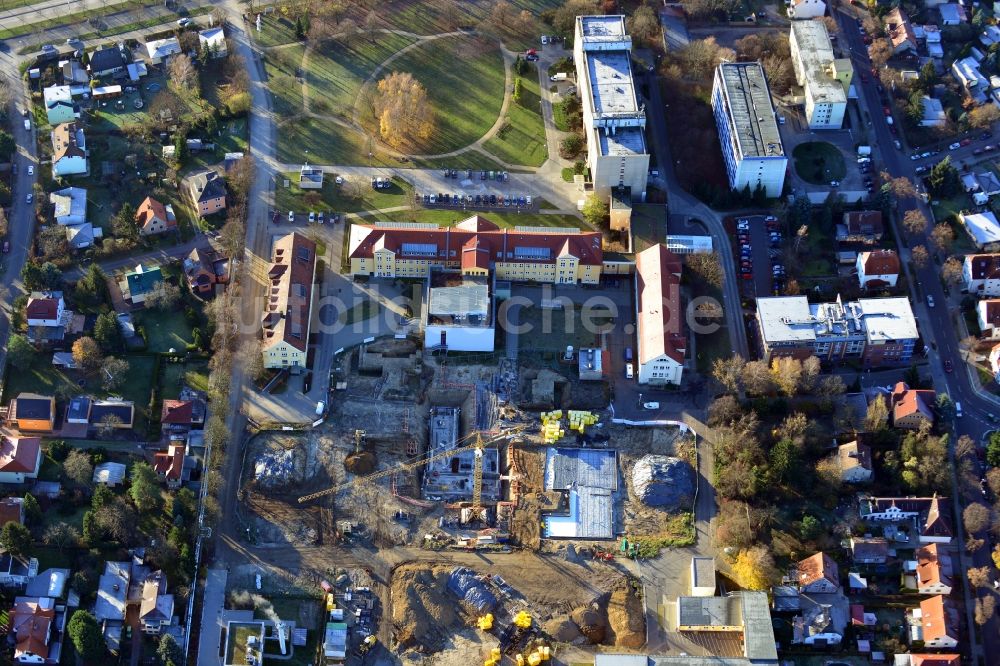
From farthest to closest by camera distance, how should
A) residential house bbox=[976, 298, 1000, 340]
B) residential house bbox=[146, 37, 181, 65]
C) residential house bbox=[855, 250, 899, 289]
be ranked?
residential house bbox=[146, 37, 181, 65], residential house bbox=[855, 250, 899, 289], residential house bbox=[976, 298, 1000, 340]

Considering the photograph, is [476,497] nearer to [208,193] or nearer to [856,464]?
[856,464]

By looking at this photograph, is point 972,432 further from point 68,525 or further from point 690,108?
point 68,525

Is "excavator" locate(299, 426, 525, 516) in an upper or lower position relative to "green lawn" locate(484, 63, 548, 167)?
lower

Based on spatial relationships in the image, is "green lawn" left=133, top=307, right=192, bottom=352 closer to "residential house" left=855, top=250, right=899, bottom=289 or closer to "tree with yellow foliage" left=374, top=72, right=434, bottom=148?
"tree with yellow foliage" left=374, top=72, right=434, bottom=148

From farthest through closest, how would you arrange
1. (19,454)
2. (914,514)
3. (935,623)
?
(19,454), (914,514), (935,623)

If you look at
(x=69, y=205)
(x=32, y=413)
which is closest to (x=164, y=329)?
(x=32, y=413)

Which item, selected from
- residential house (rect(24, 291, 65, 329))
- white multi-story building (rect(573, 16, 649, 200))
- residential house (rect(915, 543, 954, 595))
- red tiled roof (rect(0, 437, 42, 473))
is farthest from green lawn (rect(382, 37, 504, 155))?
residential house (rect(915, 543, 954, 595))
